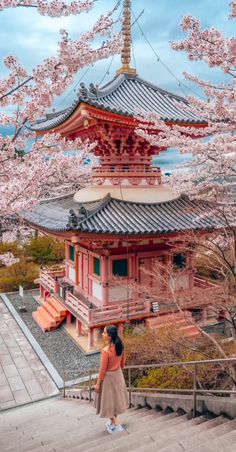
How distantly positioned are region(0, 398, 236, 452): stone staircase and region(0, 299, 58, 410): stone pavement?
1852 millimetres

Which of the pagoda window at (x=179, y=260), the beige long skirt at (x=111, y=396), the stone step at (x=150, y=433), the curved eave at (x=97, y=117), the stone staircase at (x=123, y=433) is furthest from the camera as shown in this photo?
the pagoda window at (x=179, y=260)

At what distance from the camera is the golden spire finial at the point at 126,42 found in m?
12.8

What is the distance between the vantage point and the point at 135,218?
1122 cm

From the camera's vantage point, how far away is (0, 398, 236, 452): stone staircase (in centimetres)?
395

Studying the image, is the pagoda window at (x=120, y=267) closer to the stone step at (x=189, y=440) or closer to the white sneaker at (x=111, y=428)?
the white sneaker at (x=111, y=428)

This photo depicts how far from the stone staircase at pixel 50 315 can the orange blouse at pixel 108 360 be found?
28.2 ft

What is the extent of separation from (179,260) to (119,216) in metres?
3.58

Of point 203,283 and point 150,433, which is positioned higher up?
point 150,433

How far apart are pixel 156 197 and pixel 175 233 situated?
1.89m

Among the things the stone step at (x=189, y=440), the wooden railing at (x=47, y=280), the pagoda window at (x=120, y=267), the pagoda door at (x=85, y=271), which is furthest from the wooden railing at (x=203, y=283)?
the stone step at (x=189, y=440)

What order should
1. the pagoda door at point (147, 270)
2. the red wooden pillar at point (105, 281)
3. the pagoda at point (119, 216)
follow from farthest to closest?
1. the pagoda door at point (147, 270)
2. the red wooden pillar at point (105, 281)
3. the pagoda at point (119, 216)

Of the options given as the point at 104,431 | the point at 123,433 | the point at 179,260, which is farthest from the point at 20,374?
the point at 179,260

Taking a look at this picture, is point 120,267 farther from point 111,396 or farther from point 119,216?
point 111,396

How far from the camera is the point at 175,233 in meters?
11.1
